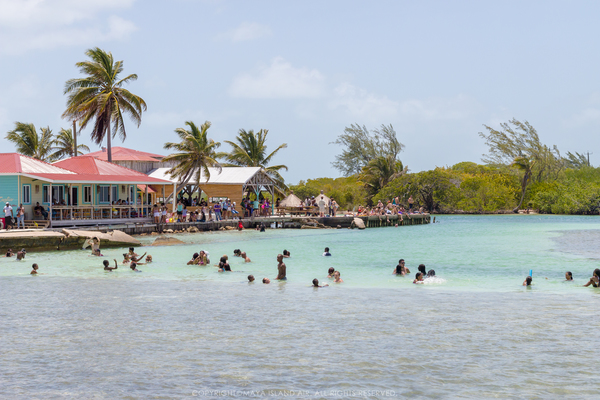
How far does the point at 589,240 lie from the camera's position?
121ft

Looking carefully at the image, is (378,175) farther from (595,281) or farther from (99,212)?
(595,281)

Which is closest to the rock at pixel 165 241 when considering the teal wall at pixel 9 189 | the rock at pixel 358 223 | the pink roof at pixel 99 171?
the pink roof at pixel 99 171

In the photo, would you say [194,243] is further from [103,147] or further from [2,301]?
[103,147]

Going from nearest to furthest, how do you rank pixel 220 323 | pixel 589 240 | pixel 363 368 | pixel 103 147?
pixel 363 368, pixel 220 323, pixel 589 240, pixel 103 147

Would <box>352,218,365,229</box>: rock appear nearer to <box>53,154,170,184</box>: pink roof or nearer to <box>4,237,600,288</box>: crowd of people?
<box>53,154,170,184</box>: pink roof

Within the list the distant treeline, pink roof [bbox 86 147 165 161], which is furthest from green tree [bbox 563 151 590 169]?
pink roof [bbox 86 147 165 161]

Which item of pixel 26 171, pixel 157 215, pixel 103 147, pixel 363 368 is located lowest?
pixel 363 368

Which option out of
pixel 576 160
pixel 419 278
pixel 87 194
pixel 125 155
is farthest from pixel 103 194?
pixel 576 160

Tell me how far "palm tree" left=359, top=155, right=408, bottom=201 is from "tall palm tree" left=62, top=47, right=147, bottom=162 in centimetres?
Result: 3597

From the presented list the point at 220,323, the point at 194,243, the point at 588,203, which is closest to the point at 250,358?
the point at 220,323

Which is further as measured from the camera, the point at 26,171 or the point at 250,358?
the point at 26,171

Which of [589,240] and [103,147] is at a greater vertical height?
[103,147]

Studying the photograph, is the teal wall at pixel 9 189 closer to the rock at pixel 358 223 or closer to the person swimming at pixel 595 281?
the rock at pixel 358 223

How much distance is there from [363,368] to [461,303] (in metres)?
6.56
